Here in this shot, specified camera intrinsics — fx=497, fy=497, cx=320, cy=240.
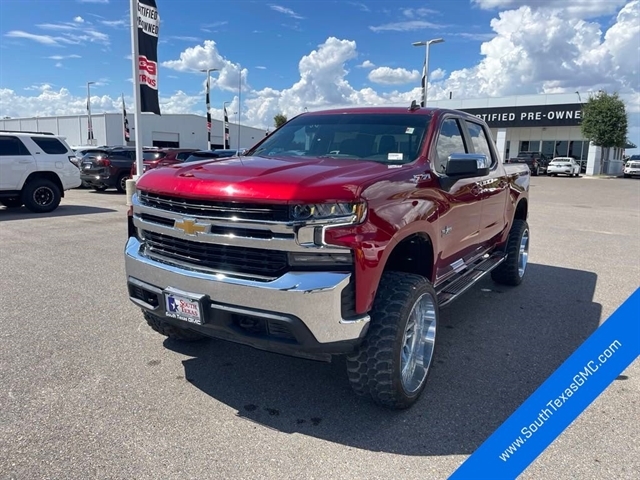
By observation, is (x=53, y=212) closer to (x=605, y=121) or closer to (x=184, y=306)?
(x=184, y=306)

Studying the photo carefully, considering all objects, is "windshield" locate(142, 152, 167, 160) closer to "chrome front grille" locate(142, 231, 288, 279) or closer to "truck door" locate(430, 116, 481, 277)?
"truck door" locate(430, 116, 481, 277)

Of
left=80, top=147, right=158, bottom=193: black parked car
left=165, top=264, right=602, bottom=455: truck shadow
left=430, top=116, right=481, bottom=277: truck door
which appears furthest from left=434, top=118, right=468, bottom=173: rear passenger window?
left=80, top=147, right=158, bottom=193: black parked car

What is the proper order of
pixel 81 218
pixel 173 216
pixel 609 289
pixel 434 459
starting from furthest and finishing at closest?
pixel 81 218, pixel 609 289, pixel 173 216, pixel 434 459

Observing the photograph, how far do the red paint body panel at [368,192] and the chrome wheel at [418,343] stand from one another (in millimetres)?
348

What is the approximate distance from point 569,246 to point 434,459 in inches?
295

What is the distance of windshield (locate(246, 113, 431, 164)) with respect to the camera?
3.83m

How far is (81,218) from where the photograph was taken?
11148 mm

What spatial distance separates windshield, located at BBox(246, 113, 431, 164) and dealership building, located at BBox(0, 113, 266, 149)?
54.5 meters

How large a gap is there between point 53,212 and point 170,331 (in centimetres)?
993

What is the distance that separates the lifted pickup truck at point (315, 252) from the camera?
8.77 feet

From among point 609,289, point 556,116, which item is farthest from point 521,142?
point 609,289

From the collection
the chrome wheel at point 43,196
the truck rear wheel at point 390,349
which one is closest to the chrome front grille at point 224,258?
the truck rear wheel at point 390,349

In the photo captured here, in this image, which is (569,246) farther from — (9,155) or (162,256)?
(9,155)

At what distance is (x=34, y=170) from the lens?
11703 millimetres
